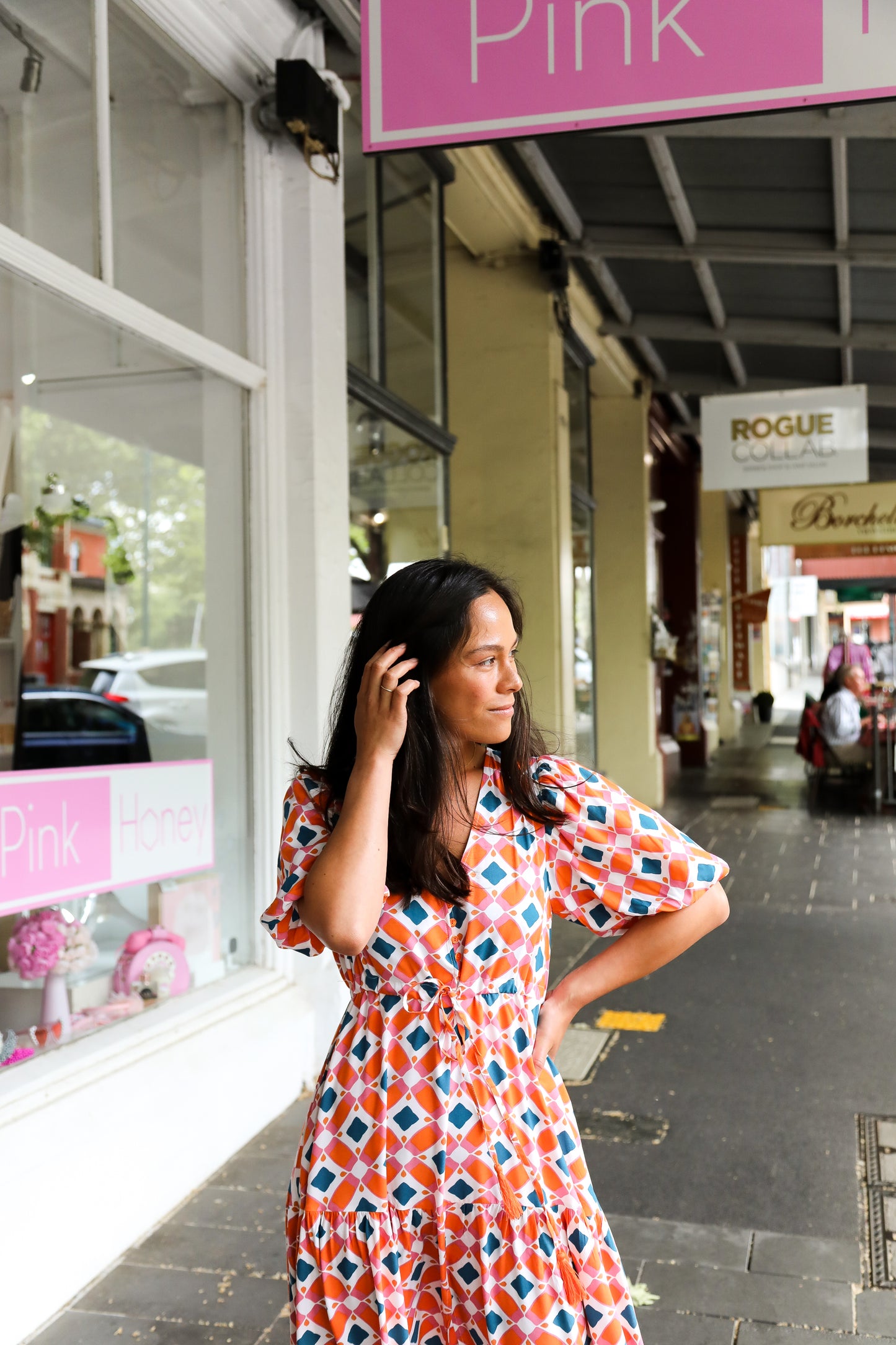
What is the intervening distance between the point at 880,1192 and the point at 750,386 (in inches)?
396

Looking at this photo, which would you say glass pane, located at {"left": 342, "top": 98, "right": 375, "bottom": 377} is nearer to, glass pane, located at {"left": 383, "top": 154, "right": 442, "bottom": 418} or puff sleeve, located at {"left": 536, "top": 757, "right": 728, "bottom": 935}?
glass pane, located at {"left": 383, "top": 154, "right": 442, "bottom": 418}

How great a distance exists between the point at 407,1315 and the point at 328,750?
74 cm

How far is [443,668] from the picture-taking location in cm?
153

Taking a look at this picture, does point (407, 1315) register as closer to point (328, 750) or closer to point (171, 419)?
point (328, 750)

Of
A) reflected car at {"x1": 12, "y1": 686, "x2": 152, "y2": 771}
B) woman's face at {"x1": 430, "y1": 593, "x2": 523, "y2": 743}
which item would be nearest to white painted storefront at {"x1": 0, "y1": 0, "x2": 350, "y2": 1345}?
reflected car at {"x1": 12, "y1": 686, "x2": 152, "y2": 771}

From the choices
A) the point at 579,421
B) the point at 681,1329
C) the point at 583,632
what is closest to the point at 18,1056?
the point at 681,1329

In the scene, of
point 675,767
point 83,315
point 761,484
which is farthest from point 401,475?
point 675,767

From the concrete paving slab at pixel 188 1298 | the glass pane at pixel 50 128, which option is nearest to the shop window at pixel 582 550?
the glass pane at pixel 50 128

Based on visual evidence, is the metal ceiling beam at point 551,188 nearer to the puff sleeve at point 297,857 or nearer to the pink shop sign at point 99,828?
the pink shop sign at point 99,828

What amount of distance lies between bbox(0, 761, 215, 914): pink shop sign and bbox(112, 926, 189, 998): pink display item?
0.24 meters

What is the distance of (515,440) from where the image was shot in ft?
27.4

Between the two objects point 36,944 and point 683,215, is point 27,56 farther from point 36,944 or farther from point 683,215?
point 683,215

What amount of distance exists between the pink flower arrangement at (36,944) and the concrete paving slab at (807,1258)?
2.17 meters

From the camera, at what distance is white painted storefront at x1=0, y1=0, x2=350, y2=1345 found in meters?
3.46
